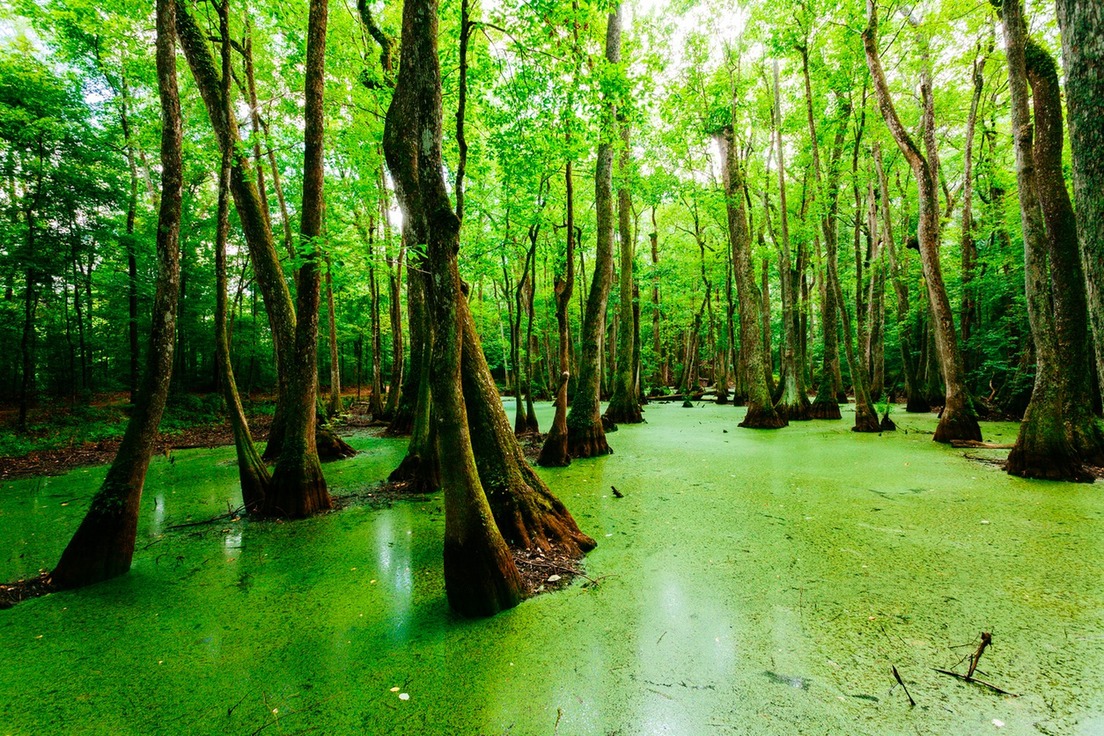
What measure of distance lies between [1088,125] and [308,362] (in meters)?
5.80

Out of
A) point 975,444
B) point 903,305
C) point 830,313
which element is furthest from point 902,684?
point 903,305

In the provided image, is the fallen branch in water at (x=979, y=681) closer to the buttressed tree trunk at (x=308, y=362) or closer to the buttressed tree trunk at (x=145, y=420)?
the buttressed tree trunk at (x=145, y=420)

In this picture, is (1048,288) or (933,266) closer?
(1048,288)

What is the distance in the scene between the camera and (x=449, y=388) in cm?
246


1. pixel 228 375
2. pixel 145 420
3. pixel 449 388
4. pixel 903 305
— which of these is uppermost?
pixel 903 305

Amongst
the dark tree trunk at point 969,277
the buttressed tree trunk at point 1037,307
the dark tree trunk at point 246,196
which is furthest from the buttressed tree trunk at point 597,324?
the dark tree trunk at point 969,277

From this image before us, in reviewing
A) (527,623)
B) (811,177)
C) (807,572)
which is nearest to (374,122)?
(527,623)

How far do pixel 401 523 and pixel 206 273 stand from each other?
1362cm

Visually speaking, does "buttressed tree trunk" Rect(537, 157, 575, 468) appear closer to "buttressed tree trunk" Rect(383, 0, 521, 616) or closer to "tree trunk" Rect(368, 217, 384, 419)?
"buttressed tree trunk" Rect(383, 0, 521, 616)

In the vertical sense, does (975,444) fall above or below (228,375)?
below

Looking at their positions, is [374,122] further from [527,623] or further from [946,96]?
[946,96]

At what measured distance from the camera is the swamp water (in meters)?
1.69

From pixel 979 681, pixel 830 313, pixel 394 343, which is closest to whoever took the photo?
pixel 979 681

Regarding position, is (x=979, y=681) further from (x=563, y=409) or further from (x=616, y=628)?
(x=563, y=409)
